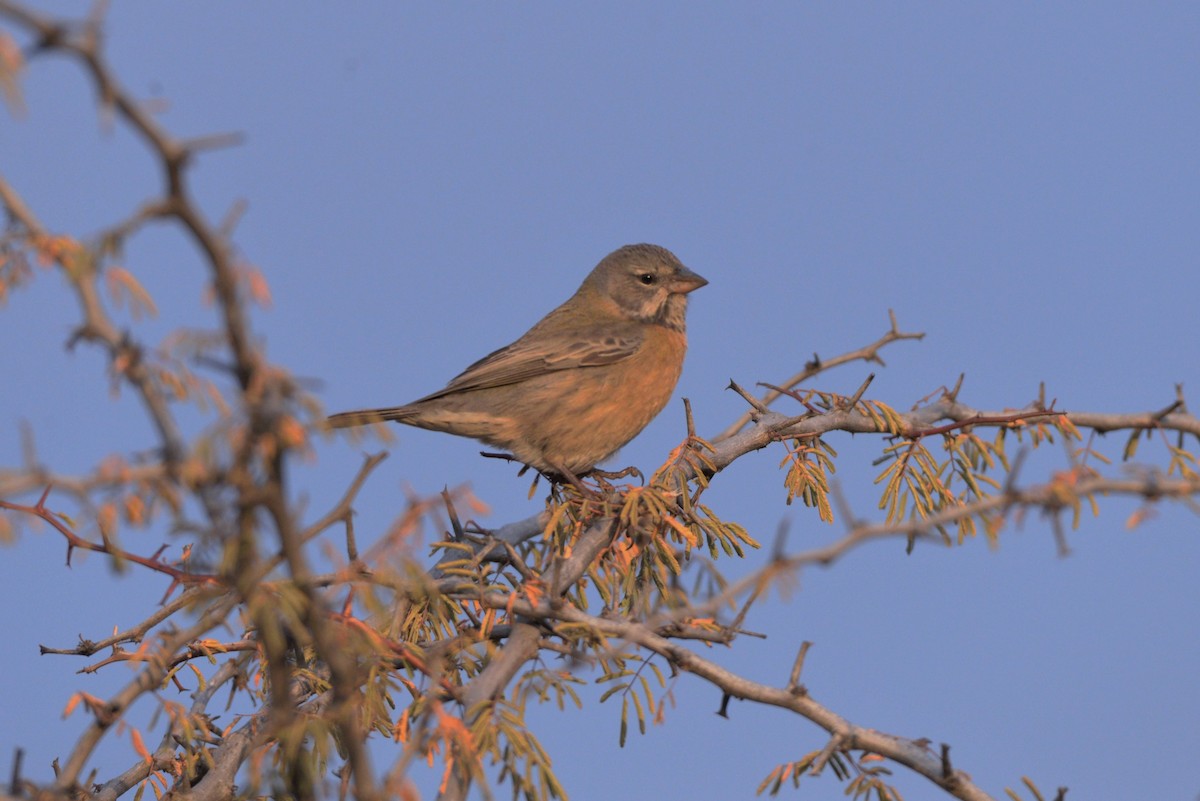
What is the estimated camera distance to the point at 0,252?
2891 millimetres

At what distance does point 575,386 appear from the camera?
734 cm

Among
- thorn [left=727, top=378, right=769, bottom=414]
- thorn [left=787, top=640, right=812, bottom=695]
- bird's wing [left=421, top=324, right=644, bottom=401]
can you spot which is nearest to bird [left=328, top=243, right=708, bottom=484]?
bird's wing [left=421, top=324, right=644, bottom=401]

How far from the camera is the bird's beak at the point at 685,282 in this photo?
8289 millimetres

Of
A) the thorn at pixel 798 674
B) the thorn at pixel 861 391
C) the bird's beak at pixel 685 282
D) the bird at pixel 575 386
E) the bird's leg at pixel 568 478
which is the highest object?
the bird's beak at pixel 685 282

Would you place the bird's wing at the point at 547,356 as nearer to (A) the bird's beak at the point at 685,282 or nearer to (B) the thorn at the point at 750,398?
(A) the bird's beak at the point at 685,282

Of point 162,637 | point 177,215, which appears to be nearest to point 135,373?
point 177,215

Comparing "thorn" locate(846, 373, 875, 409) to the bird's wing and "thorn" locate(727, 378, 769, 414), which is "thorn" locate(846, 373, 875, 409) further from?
the bird's wing

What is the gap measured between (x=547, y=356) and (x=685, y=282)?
4.43ft

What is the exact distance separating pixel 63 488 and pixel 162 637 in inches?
33.6

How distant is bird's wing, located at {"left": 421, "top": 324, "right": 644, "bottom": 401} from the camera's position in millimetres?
7320

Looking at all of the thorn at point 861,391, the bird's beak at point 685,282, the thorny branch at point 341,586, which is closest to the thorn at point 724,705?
the thorny branch at point 341,586

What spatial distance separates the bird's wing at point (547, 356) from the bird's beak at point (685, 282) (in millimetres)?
552

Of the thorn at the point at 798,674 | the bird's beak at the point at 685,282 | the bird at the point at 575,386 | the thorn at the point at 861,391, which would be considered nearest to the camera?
the thorn at the point at 798,674

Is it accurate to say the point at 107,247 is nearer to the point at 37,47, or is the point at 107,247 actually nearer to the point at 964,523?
the point at 37,47
